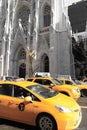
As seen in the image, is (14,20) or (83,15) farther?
(83,15)

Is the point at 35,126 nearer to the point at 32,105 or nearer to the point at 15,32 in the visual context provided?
the point at 32,105

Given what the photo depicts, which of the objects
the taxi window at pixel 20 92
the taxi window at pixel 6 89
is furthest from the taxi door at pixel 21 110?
the taxi window at pixel 6 89

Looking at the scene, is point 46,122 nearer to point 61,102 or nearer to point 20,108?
point 61,102

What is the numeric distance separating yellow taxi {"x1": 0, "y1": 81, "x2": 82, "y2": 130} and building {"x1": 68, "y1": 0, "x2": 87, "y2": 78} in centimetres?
3471

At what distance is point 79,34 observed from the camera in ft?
170

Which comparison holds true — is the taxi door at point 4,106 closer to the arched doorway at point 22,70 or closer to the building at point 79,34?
the building at point 79,34

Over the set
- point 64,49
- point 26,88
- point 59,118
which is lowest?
point 59,118

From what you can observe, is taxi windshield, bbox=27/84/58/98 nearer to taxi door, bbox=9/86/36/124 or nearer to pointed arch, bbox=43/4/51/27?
taxi door, bbox=9/86/36/124

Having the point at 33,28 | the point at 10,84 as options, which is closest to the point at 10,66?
the point at 33,28

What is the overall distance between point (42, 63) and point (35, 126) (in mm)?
33490

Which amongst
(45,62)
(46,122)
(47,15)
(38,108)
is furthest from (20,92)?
(47,15)

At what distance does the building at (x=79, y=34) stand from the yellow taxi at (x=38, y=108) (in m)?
34.7

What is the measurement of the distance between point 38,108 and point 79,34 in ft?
153

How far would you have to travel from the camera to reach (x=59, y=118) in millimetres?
6316
